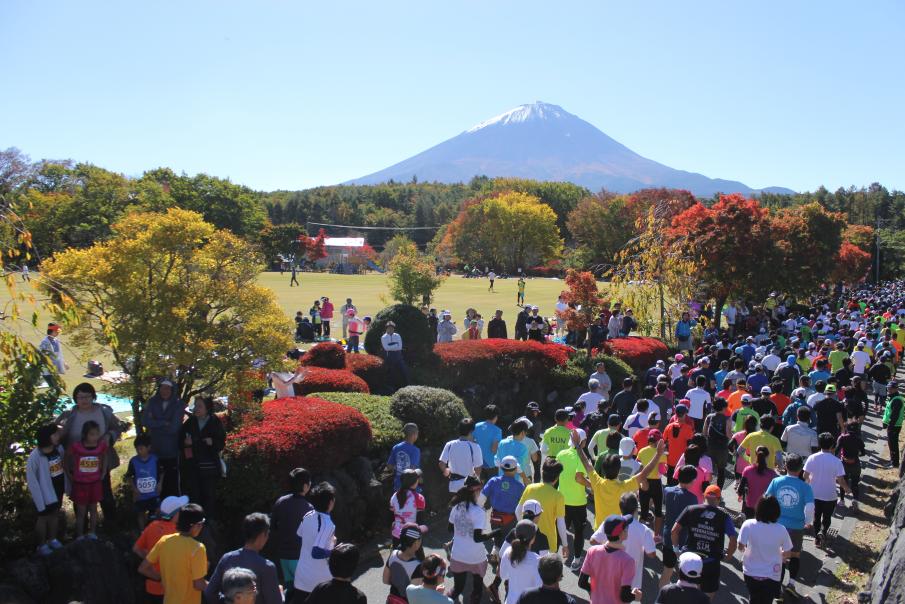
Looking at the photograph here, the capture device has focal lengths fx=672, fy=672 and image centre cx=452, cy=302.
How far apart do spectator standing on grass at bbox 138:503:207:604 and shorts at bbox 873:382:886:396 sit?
16840mm

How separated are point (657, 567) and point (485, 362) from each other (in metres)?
6.84

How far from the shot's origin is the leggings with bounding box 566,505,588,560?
25.6 feet

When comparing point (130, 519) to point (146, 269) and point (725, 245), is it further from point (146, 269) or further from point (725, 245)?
point (725, 245)

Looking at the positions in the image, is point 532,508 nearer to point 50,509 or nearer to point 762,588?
point 762,588

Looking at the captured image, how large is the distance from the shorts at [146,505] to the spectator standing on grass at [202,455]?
484mm

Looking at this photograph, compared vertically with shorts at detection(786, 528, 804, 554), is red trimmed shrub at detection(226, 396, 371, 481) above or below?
above

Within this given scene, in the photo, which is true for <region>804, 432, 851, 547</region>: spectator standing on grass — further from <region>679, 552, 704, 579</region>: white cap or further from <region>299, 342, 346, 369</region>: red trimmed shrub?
<region>299, 342, 346, 369</region>: red trimmed shrub

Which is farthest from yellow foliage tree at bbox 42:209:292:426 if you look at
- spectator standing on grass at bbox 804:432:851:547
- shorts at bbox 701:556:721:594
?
spectator standing on grass at bbox 804:432:851:547

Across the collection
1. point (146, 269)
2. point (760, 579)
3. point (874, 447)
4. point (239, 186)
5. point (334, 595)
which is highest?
point (239, 186)

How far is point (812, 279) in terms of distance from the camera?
2844cm

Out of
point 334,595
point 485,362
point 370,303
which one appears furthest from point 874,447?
point 370,303

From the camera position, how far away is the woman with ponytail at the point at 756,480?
7738 mm

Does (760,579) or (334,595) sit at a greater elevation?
(334,595)

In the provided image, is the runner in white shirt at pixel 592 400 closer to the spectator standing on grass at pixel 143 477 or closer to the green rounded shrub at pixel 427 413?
the green rounded shrub at pixel 427 413
